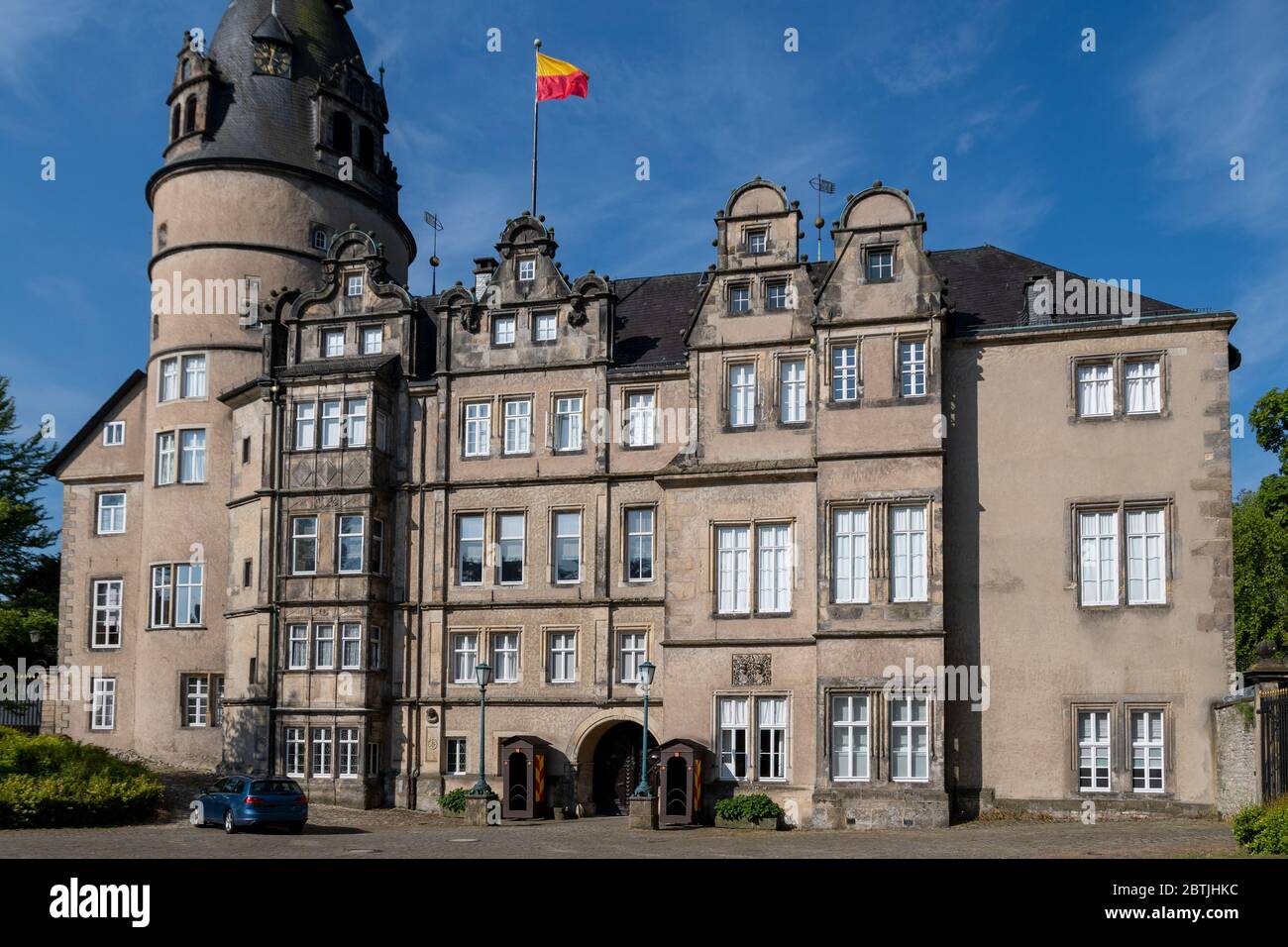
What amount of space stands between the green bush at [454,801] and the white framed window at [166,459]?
14.4 meters

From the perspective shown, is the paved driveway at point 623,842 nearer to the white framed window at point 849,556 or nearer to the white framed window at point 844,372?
the white framed window at point 849,556

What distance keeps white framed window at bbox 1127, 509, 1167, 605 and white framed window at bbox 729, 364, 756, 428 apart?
375 inches

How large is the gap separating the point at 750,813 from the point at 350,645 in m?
13.0

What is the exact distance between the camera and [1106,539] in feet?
109

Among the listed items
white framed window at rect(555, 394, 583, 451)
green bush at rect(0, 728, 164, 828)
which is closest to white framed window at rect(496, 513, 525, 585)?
white framed window at rect(555, 394, 583, 451)

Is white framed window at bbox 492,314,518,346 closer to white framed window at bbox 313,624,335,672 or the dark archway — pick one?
white framed window at bbox 313,624,335,672

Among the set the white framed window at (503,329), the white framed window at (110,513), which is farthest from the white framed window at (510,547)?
the white framed window at (110,513)

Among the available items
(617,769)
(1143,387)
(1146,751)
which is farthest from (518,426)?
(1146,751)

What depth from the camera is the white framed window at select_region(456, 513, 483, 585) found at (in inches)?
1581

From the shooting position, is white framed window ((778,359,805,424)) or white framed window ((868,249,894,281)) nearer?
white framed window ((868,249,894,281))

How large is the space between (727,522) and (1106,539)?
9.06 m

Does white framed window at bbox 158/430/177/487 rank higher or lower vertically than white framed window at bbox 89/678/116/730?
higher
